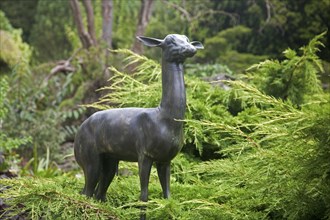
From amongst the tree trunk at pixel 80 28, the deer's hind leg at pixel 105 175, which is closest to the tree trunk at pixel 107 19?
the tree trunk at pixel 80 28

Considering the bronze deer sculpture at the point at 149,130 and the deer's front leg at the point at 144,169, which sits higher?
the bronze deer sculpture at the point at 149,130

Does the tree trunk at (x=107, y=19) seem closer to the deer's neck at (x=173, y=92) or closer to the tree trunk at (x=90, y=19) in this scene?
the tree trunk at (x=90, y=19)

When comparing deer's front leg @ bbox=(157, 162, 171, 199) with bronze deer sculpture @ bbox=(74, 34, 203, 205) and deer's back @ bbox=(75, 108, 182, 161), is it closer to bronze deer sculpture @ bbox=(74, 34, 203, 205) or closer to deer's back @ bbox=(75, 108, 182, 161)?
bronze deer sculpture @ bbox=(74, 34, 203, 205)

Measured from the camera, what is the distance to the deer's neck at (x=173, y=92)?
2.46 meters

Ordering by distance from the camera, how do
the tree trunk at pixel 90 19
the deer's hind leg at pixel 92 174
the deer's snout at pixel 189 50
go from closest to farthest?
the deer's snout at pixel 189 50 → the deer's hind leg at pixel 92 174 → the tree trunk at pixel 90 19

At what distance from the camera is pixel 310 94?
451cm

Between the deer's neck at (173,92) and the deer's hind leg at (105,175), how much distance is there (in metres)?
0.53

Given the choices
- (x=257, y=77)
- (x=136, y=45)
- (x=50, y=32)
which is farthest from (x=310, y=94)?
(x=50, y=32)

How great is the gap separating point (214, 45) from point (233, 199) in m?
7.86

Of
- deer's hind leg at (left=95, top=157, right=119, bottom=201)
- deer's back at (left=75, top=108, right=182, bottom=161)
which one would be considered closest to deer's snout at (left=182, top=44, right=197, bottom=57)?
deer's back at (left=75, top=108, right=182, bottom=161)

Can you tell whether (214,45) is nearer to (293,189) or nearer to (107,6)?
(107,6)

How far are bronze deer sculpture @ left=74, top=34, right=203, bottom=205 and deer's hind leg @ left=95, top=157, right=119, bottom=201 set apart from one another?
4 centimetres

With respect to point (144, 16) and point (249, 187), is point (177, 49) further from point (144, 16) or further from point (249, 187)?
point (144, 16)

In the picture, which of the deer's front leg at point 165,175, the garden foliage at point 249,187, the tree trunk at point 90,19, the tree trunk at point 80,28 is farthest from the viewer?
the tree trunk at point 90,19
